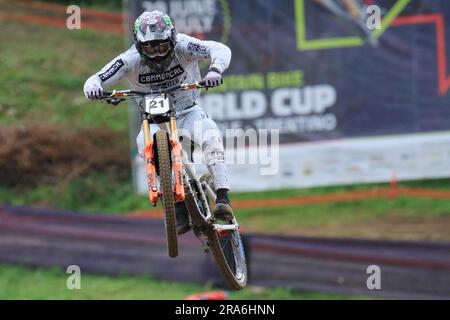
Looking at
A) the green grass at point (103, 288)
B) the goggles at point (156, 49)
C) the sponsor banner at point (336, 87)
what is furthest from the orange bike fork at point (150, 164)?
the sponsor banner at point (336, 87)

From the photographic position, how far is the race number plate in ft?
28.5

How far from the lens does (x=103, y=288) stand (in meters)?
13.5

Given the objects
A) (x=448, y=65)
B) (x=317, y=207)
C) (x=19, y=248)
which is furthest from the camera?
(x=317, y=207)

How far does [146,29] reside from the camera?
8.68m

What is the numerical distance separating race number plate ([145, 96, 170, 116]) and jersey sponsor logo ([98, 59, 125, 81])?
583 millimetres

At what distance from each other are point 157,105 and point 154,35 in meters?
0.65

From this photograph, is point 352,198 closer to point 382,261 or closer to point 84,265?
point 382,261

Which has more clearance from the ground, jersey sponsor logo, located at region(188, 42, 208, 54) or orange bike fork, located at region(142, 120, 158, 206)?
jersey sponsor logo, located at region(188, 42, 208, 54)

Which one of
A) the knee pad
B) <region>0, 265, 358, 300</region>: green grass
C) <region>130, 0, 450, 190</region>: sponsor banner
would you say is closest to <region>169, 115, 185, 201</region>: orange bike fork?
the knee pad

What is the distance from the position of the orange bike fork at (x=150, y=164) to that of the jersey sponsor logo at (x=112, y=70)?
74 cm

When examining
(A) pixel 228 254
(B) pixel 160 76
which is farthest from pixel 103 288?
(B) pixel 160 76

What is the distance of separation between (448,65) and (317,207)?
3.48 meters

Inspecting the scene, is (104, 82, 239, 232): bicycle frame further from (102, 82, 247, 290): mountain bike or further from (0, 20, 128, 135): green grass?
(0, 20, 128, 135): green grass

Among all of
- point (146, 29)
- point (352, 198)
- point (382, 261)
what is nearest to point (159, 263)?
point (382, 261)
